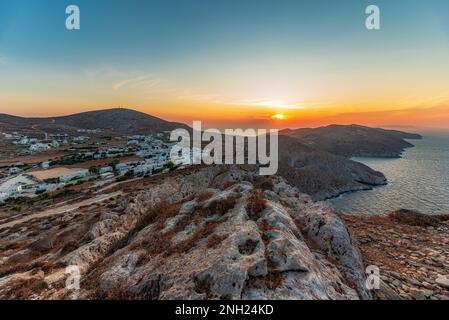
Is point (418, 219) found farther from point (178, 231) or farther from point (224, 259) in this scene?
point (224, 259)

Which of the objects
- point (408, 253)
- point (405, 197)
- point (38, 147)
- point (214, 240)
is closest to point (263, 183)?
point (408, 253)

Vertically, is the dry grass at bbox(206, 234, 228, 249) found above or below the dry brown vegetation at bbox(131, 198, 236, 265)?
above

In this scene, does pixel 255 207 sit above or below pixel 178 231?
above

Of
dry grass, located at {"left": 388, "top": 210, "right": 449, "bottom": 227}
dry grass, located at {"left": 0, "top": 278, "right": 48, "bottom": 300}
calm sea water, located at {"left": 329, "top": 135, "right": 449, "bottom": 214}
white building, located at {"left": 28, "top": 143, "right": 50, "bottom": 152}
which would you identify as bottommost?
calm sea water, located at {"left": 329, "top": 135, "right": 449, "bottom": 214}

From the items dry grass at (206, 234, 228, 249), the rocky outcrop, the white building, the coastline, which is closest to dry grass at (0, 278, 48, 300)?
the rocky outcrop

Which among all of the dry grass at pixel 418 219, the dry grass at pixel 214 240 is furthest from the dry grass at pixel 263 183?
the dry grass at pixel 418 219

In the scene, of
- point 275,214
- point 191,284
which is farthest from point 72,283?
point 275,214

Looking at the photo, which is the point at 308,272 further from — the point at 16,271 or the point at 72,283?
the point at 16,271

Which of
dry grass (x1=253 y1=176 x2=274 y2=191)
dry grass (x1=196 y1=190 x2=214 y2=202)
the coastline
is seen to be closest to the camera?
the coastline

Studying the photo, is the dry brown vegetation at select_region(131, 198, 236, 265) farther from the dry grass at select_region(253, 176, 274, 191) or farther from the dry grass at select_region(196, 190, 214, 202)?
the dry grass at select_region(253, 176, 274, 191)

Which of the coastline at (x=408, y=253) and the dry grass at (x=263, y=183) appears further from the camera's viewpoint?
the dry grass at (x=263, y=183)

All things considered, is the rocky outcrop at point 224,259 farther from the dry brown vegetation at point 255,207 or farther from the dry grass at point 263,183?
the dry grass at point 263,183

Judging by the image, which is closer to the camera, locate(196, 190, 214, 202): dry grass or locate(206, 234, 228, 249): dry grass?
locate(206, 234, 228, 249): dry grass

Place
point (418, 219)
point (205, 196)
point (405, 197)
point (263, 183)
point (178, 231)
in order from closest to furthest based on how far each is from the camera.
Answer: point (178, 231), point (205, 196), point (418, 219), point (263, 183), point (405, 197)
